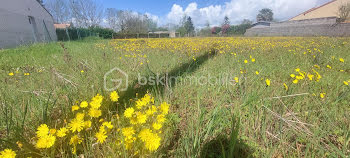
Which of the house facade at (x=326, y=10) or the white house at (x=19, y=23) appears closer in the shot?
the white house at (x=19, y=23)

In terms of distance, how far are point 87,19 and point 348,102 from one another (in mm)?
38522

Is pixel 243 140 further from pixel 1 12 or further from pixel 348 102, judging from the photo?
pixel 1 12

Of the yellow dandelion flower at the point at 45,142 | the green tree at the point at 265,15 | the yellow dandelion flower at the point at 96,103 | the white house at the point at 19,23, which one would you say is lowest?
the yellow dandelion flower at the point at 45,142

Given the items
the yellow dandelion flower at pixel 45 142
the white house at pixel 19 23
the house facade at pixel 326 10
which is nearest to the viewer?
the yellow dandelion flower at pixel 45 142

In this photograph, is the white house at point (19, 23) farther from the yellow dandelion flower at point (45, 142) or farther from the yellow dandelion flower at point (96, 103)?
the yellow dandelion flower at point (45, 142)

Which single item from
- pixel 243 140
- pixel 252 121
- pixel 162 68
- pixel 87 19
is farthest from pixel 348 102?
pixel 87 19

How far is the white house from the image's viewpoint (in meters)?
9.11

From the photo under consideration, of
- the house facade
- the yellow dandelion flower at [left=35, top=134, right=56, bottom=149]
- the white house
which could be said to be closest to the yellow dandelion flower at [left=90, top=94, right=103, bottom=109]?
the yellow dandelion flower at [left=35, top=134, right=56, bottom=149]

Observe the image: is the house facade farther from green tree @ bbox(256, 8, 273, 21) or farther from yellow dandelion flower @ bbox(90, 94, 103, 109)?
yellow dandelion flower @ bbox(90, 94, 103, 109)

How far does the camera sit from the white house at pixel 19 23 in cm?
911

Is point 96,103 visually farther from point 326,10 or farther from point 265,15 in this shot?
point 265,15

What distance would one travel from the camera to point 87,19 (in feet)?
99.3

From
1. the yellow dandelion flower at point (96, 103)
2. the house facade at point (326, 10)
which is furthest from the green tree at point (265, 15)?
the yellow dandelion flower at point (96, 103)

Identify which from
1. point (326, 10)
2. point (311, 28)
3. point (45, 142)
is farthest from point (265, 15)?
point (45, 142)
